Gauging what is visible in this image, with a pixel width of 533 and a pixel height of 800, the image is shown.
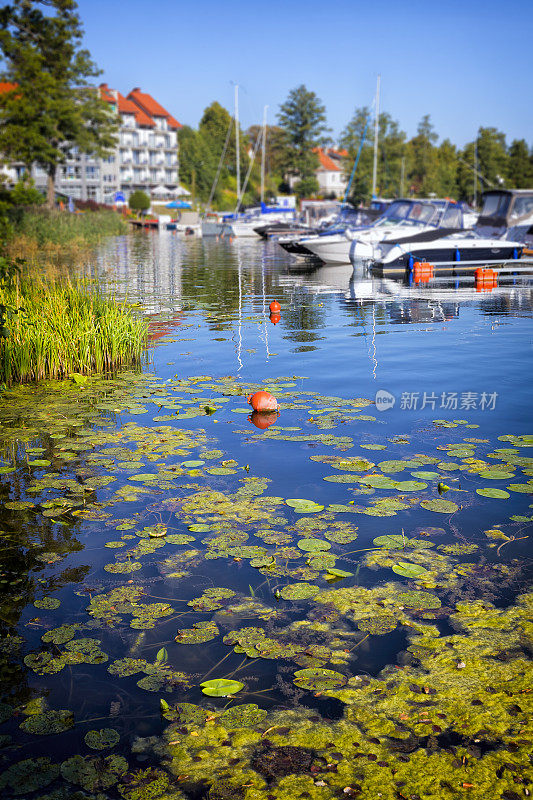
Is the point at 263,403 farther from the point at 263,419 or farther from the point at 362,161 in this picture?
the point at 362,161

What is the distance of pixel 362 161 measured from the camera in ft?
303

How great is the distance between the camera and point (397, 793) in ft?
9.39

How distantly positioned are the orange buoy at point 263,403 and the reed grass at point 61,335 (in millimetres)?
3079

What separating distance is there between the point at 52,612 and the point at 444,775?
2.42m

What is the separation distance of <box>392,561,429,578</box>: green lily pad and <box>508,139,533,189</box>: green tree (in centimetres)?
8758

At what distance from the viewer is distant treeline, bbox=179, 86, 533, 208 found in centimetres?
8631

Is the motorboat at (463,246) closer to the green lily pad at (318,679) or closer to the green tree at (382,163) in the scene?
the green lily pad at (318,679)

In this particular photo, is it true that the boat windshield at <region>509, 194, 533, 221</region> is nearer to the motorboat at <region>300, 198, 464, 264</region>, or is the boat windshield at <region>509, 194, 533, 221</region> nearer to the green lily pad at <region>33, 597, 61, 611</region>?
the motorboat at <region>300, 198, 464, 264</region>

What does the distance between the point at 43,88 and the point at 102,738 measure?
4393 centimetres

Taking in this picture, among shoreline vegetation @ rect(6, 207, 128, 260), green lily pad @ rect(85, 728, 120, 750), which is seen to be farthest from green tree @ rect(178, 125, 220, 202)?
green lily pad @ rect(85, 728, 120, 750)

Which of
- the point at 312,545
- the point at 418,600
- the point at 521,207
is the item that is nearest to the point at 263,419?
the point at 312,545

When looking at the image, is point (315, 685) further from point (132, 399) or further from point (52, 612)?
point (132, 399)

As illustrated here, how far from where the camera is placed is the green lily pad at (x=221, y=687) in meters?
3.46

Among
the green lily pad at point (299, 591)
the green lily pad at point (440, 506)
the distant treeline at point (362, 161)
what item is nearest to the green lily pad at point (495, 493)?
the green lily pad at point (440, 506)
